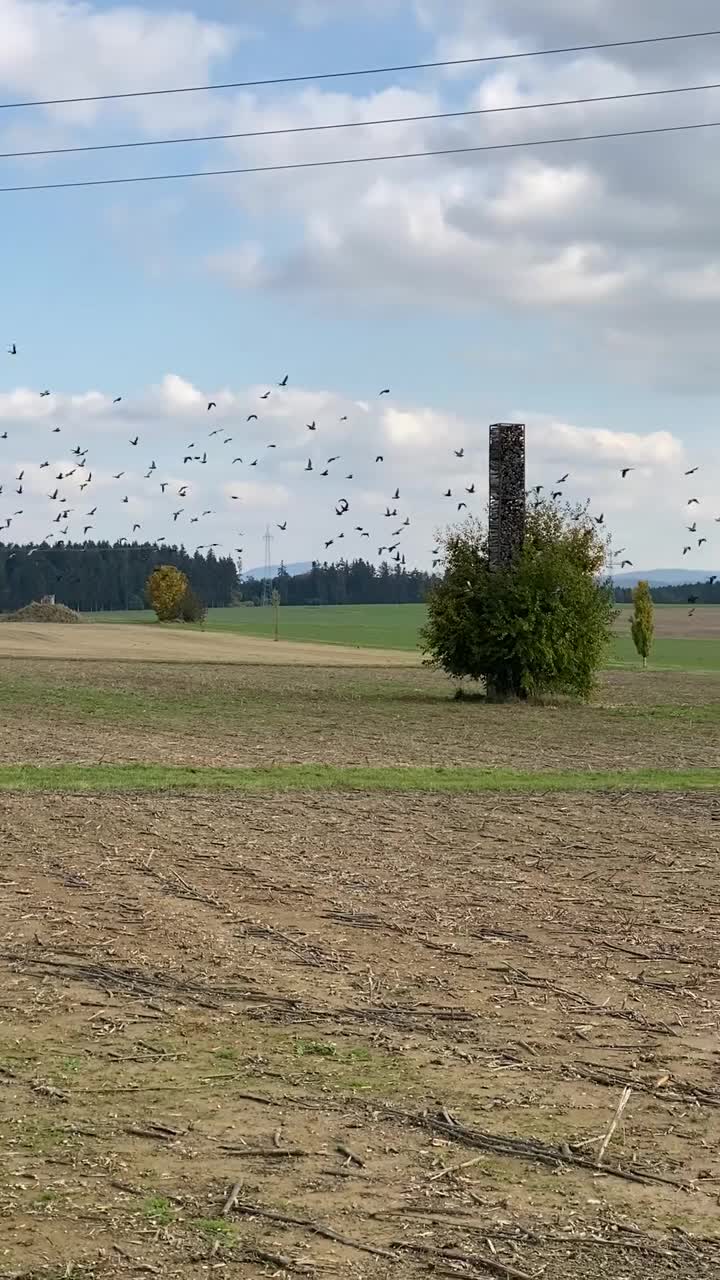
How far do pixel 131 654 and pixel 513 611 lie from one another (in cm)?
3555

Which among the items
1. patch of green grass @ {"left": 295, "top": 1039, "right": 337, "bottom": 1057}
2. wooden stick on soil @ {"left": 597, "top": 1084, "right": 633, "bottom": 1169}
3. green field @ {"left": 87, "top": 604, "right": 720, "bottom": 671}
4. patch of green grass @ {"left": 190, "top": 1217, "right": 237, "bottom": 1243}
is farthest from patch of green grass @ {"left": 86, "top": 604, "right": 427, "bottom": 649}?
patch of green grass @ {"left": 190, "top": 1217, "right": 237, "bottom": 1243}

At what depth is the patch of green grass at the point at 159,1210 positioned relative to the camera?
610 centimetres

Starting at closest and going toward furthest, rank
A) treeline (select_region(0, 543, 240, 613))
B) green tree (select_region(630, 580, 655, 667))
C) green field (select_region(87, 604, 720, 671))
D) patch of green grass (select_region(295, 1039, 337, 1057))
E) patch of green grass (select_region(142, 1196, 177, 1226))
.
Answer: patch of green grass (select_region(142, 1196, 177, 1226)) < patch of green grass (select_region(295, 1039, 337, 1057)) < green tree (select_region(630, 580, 655, 667)) < green field (select_region(87, 604, 720, 671)) < treeline (select_region(0, 543, 240, 613))

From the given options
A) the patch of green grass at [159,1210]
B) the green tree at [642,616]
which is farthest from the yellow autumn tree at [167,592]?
the patch of green grass at [159,1210]

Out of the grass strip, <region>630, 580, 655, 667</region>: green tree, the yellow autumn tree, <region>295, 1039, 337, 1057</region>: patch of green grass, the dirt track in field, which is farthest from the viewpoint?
the yellow autumn tree

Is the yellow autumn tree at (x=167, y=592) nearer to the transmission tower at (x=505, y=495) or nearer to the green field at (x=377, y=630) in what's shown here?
the green field at (x=377, y=630)

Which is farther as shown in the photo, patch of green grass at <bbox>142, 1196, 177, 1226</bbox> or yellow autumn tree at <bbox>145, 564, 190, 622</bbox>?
yellow autumn tree at <bbox>145, 564, 190, 622</bbox>

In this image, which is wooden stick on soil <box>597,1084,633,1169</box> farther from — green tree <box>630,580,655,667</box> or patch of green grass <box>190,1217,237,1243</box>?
green tree <box>630,580,655,667</box>

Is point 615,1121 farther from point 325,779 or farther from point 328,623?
point 328,623

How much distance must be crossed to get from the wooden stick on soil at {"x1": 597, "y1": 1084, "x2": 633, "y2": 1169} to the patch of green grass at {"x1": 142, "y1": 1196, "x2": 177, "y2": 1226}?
1.86 metres

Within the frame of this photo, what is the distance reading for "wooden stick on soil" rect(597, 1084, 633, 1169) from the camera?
6941 millimetres

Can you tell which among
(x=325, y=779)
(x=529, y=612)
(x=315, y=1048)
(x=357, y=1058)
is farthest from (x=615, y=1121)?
(x=529, y=612)

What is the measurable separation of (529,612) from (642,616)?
31609 mm

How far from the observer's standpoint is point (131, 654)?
72438 millimetres
